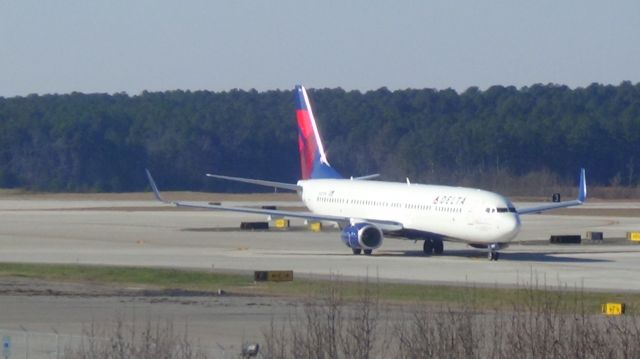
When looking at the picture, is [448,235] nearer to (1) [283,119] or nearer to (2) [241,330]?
(2) [241,330]

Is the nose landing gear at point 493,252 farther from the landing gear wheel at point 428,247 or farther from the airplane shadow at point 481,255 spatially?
the landing gear wheel at point 428,247

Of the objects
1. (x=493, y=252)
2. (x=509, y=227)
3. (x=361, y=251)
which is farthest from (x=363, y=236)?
(x=509, y=227)

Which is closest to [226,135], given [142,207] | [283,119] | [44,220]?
[283,119]

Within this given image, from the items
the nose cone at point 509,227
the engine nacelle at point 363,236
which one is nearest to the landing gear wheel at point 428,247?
the engine nacelle at point 363,236

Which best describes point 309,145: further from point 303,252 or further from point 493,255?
point 493,255

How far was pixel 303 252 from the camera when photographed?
51.0 m

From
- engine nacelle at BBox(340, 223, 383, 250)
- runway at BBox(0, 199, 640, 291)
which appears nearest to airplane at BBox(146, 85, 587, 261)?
engine nacelle at BBox(340, 223, 383, 250)

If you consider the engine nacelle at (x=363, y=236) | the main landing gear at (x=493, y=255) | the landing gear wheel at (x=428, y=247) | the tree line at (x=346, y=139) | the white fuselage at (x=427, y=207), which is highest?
the tree line at (x=346, y=139)

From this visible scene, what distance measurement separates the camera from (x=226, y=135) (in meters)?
174

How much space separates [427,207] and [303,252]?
5191 mm

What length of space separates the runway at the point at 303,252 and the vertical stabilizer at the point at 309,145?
121 inches

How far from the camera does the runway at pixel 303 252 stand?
4050 cm

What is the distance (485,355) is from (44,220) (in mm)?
61505

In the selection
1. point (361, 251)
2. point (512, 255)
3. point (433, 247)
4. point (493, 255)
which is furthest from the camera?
point (433, 247)
